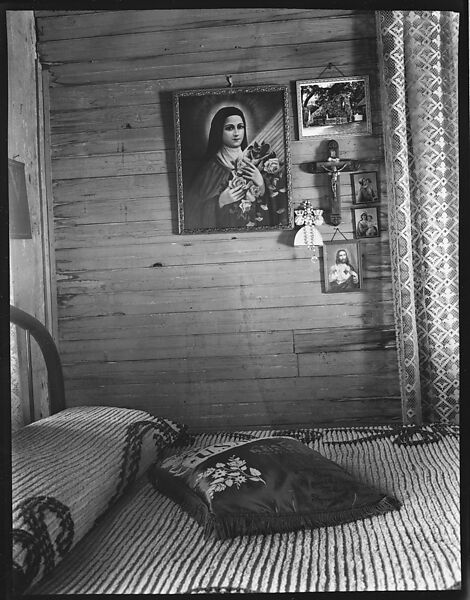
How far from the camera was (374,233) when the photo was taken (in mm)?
2447

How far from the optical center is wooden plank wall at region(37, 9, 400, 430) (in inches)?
97.6

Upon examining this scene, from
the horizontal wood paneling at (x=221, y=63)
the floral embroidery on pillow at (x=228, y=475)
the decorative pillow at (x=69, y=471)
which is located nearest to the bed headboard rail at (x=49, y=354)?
the decorative pillow at (x=69, y=471)

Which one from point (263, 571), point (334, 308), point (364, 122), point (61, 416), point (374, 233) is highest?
point (364, 122)

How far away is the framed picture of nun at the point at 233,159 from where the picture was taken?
247cm

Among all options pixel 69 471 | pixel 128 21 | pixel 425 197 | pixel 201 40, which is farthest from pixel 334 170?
pixel 69 471

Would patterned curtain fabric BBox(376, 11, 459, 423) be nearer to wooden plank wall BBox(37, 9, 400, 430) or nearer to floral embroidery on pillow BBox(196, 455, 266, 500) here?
wooden plank wall BBox(37, 9, 400, 430)

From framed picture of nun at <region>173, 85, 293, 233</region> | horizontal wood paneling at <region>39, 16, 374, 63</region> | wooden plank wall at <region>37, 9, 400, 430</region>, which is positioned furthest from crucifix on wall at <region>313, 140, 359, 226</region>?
horizontal wood paneling at <region>39, 16, 374, 63</region>

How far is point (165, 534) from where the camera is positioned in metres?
1.12

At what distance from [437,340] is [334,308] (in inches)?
16.0

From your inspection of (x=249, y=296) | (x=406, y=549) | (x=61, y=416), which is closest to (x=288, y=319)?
(x=249, y=296)

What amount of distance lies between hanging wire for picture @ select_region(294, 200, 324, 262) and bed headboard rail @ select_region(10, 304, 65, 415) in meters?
1.05

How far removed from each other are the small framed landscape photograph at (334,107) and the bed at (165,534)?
139 cm

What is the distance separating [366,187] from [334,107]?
1.07 ft

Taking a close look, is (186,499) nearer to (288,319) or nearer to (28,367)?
(28,367)
